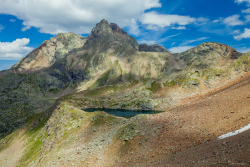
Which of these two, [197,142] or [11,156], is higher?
[197,142]

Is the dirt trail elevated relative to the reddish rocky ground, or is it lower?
lower

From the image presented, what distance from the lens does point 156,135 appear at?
34.1 meters

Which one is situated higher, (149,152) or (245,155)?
(245,155)

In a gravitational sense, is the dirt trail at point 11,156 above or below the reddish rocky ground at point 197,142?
below

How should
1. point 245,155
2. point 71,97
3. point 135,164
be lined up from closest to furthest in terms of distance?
point 245,155, point 135,164, point 71,97

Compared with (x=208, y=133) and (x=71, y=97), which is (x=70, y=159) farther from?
(x=71, y=97)

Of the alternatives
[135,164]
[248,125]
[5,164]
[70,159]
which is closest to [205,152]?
[248,125]

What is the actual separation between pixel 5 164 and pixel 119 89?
136 metres

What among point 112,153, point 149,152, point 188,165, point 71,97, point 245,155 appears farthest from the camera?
point 71,97

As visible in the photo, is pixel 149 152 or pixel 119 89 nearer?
pixel 149 152

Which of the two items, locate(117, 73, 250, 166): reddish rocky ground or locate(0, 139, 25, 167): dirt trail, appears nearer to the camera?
locate(117, 73, 250, 166): reddish rocky ground

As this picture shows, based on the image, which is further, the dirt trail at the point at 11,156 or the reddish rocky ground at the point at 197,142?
the dirt trail at the point at 11,156

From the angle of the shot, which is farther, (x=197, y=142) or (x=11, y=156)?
(x=11, y=156)

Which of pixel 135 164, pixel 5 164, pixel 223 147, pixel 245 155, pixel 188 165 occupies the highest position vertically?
pixel 245 155
